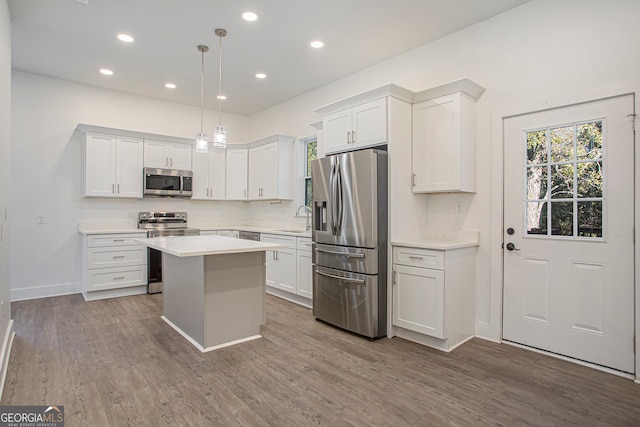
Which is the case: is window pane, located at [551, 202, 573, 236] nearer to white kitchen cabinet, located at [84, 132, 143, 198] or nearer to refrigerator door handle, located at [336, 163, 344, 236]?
refrigerator door handle, located at [336, 163, 344, 236]

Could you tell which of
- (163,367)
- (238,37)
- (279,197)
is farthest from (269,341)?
(238,37)

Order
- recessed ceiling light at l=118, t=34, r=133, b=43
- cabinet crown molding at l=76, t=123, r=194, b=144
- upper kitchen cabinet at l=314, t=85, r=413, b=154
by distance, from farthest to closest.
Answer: cabinet crown molding at l=76, t=123, r=194, b=144 < recessed ceiling light at l=118, t=34, r=133, b=43 < upper kitchen cabinet at l=314, t=85, r=413, b=154

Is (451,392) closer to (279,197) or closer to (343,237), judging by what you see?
(343,237)

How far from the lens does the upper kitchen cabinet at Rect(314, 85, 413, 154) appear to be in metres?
3.36

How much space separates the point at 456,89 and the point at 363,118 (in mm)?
899

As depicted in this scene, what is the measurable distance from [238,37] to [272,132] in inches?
99.6

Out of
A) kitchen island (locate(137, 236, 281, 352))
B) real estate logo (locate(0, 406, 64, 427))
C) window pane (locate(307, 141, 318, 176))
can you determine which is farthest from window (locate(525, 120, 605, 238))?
real estate logo (locate(0, 406, 64, 427))

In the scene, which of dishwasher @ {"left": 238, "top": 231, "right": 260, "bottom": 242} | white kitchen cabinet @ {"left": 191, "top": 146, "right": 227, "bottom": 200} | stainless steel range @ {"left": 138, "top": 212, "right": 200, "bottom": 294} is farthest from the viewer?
white kitchen cabinet @ {"left": 191, "top": 146, "right": 227, "bottom": 200}

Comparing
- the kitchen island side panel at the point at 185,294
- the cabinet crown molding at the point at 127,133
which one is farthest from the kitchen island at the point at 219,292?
the cabinet crown molding at the point at 127,133

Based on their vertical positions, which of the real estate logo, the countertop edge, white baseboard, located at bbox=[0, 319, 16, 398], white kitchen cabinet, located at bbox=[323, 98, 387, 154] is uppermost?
white kitchen cabinet, located at bbox=[323, 98, 387, 154]

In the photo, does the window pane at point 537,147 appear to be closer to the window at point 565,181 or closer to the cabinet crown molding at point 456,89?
the window at point 565,181

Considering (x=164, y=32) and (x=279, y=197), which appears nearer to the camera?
(x=164, y=32)

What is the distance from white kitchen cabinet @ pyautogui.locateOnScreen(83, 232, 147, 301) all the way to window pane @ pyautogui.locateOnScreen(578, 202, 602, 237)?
5.02 metres

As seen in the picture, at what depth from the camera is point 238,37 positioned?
3.67 metres
